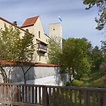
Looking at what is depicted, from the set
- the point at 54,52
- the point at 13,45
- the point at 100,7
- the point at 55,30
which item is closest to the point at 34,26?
the point at 54,52

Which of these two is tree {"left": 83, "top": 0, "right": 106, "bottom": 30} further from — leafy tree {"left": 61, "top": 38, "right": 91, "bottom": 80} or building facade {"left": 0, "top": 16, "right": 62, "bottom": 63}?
building facade {"left": 0, "top": 16, "right": 62, "bottom": 63}

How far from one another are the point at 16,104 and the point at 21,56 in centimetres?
550

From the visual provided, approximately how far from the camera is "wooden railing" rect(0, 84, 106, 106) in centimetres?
467

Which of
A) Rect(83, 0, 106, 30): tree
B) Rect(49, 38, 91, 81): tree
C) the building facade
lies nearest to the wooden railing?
Rect(83, 0, 106, 30): tree

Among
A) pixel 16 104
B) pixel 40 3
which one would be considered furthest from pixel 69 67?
pixel 16 104

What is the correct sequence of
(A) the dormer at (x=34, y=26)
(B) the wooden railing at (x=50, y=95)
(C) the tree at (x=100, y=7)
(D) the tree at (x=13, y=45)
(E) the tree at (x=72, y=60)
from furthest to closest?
(A) the dormer at (x=34, y=26), (E) the tree at (x=72, y=60), (D) the tree at (x=13, y=45), (C) the tree at (x=100, y=7), (B) the wooden railing at (x=50, y=95)

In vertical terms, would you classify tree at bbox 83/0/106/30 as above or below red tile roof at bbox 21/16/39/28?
below

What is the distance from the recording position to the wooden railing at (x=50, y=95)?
15.3 ft

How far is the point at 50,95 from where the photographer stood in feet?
18.7

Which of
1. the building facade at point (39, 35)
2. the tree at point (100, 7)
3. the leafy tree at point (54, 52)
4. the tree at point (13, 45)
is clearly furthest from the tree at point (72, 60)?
the tree at point (100, 7)

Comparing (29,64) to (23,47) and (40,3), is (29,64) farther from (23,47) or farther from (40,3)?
(40,3)

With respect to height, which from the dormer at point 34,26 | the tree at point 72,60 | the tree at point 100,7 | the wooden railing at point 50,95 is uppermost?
the dormer at point 34,26

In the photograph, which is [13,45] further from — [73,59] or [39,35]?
[39,35]

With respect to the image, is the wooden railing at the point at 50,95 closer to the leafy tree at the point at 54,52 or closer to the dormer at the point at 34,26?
the leafy tree at the point at 54,52
